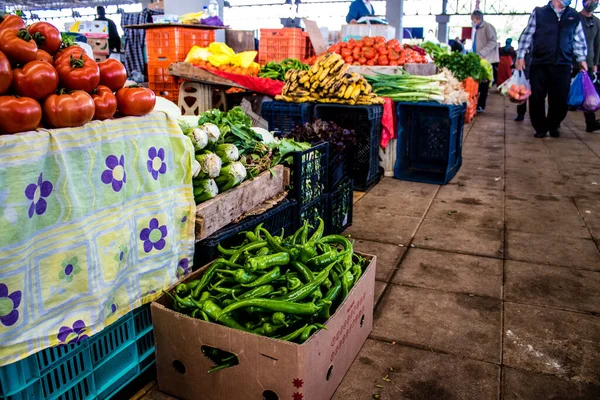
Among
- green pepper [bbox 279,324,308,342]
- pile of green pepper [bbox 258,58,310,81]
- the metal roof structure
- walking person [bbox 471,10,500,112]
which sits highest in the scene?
the metal roof structure

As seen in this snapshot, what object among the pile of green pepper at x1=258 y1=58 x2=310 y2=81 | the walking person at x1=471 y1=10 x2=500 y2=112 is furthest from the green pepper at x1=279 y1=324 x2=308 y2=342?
the walking person at x1=471 y1=10 x2=500 y2=112

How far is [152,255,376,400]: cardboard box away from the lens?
1967mm

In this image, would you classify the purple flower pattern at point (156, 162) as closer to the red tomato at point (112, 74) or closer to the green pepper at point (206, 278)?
the red tomato at point (112, 74)

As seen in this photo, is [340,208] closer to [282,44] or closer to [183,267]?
[183,267]

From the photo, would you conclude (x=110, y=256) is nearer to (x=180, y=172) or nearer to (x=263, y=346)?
(x=180, y=172)

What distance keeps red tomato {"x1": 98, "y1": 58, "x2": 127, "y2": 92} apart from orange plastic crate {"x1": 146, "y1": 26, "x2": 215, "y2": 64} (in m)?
5.71

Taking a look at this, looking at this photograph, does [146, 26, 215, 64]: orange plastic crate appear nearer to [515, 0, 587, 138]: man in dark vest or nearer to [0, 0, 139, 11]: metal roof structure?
[515, 0, 587, 138]: man in dark vest

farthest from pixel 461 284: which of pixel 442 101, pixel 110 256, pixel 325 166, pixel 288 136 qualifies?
pixel 442 101

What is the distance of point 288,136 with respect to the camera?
448cm

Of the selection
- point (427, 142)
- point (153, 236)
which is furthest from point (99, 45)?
point (153, 236)

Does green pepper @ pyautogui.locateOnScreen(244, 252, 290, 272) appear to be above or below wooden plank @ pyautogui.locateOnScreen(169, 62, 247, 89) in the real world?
below

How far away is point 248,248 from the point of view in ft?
8.43

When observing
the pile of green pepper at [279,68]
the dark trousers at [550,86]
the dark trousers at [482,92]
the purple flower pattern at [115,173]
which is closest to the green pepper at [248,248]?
the purple flower pattern at [115,173]

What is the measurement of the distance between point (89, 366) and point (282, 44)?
7717mm
